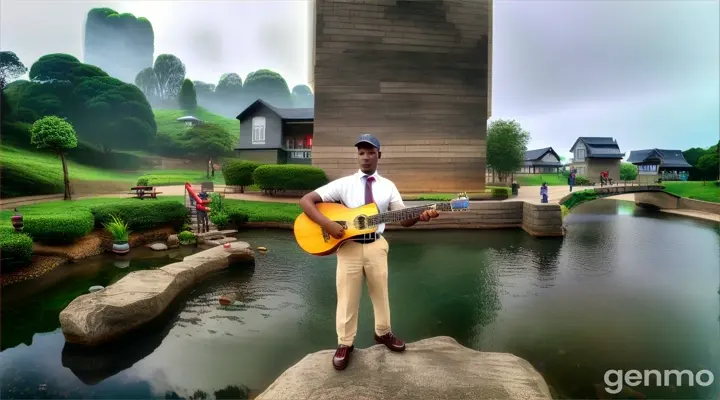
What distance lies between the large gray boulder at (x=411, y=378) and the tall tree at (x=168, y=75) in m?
45.1

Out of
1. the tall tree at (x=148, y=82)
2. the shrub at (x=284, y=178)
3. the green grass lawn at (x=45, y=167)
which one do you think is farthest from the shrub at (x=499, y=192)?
the tall tree at (x=148, y=82)

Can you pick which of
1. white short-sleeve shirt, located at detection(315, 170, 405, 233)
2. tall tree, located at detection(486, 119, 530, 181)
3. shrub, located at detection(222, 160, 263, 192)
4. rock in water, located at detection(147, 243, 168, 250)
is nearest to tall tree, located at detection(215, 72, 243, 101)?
tall tree, located at detection(486, 119, 530, 181)

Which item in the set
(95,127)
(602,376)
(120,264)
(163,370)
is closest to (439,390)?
(602,376)

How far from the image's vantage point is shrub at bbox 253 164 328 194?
15.6m

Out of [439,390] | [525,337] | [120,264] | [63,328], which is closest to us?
[439,390]

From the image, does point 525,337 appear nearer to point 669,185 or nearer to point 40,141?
point 40,141

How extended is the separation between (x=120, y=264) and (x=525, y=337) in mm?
8569

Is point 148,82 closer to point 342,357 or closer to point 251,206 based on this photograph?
point 251,206

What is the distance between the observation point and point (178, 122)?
25.2 meters

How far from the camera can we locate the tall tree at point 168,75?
39.9 m

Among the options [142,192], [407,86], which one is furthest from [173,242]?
[407,86]

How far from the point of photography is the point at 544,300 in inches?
237

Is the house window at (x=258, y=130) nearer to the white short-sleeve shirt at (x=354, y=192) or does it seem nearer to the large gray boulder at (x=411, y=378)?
the white short-sleeve shirt at (x=354, y=192)

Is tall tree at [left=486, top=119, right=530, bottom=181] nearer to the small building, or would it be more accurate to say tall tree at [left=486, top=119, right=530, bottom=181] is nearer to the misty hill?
the small building
